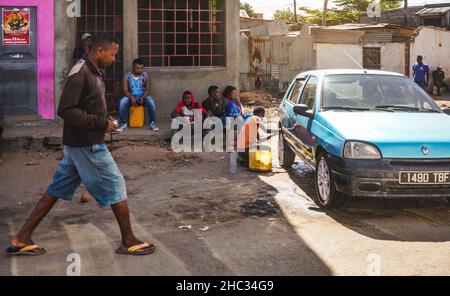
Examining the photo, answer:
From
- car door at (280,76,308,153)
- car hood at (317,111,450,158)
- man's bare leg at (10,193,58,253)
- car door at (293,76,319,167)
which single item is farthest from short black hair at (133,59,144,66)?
man's bare leg at (10,193,58,253)

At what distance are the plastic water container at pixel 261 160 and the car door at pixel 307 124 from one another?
74 centimetres

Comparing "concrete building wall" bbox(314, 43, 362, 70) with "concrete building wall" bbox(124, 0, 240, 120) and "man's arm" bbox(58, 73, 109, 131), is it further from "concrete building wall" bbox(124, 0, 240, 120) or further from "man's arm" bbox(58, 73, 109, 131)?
"man's arm" bbox(58, 73, 109, 131)

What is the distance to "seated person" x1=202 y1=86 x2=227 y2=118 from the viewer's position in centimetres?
986

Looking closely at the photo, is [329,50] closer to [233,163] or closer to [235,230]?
[233,163]

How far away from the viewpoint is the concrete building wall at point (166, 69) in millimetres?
10078

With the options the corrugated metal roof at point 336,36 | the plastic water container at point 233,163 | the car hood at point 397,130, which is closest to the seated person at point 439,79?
the corrugated metal roof at point 336,36

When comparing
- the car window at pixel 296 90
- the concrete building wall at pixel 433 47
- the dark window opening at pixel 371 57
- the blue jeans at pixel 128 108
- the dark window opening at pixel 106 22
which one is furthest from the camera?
the concrete building wall at pixel 433 47

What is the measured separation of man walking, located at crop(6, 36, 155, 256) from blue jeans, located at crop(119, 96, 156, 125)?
5.60m

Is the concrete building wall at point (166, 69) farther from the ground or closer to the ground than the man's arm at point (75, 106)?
farther from the ground

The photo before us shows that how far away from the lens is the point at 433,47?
86.2 ft

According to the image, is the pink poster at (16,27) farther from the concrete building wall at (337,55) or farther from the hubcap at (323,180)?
the concrete building wall at (337,55)

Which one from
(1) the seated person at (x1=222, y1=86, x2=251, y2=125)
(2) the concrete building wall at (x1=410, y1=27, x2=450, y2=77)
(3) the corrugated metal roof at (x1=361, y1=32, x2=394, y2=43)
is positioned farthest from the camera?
(2) the concrete building wall at (x1=410, y1=27, x2=450, y2=77)

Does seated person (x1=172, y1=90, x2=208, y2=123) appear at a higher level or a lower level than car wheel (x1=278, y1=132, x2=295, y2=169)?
higher
